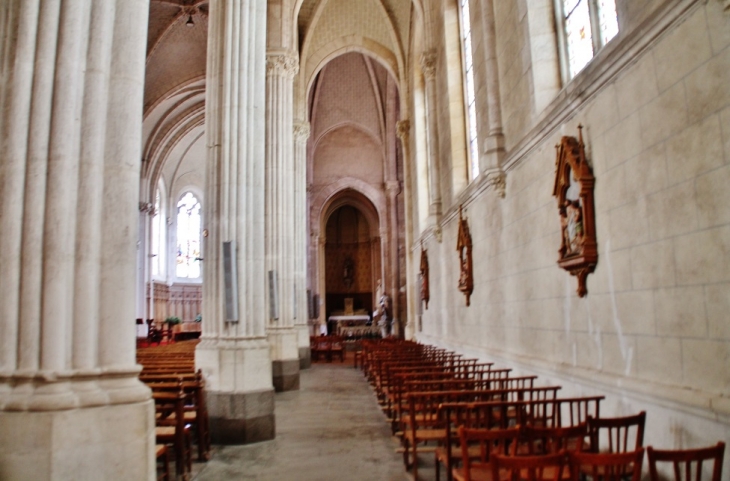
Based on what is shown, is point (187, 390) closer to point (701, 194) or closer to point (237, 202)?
point (237, 202)

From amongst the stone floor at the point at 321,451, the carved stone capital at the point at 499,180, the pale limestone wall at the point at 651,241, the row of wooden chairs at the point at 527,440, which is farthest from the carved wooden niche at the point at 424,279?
the pale limestone wall at the point at 651,241

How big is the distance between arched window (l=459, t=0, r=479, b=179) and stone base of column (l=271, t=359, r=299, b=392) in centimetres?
581

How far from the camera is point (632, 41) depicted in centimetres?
524

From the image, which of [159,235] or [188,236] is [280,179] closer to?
[159,235]

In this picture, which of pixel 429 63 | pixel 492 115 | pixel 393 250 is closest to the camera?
pixel 492 115

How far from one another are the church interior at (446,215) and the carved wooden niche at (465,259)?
0.08m

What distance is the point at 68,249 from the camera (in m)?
3.54

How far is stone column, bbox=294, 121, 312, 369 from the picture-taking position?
1756 centimetres

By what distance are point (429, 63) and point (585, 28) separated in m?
8.59

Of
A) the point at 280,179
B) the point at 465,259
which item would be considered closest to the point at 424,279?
the point at 465,259

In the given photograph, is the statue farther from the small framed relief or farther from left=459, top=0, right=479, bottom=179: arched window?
left=459, top=0, right=479, bottom=179: arched window

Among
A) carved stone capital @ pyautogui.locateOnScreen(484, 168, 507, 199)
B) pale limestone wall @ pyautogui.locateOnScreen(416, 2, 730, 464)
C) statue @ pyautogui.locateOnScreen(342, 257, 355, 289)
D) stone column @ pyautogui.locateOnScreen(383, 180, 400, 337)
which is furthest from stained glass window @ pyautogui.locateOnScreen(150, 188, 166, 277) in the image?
pale limestone wall @ pyautogui.locateOnScreen(416, 2, 730, 464)

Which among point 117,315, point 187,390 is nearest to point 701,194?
point 117,315

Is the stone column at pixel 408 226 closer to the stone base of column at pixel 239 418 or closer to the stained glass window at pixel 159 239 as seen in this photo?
the stone base of column at pixel 239 418
